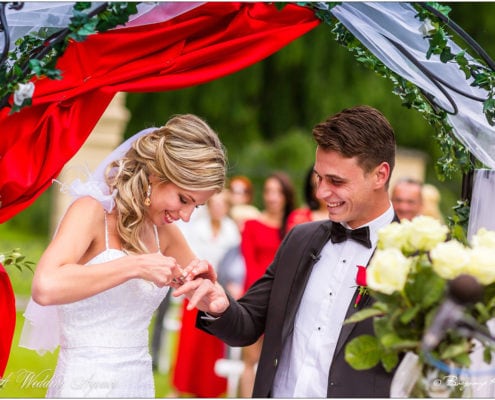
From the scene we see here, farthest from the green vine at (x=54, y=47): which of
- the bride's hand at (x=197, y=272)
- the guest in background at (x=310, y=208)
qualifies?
the guest in background at (x=310, y=208)

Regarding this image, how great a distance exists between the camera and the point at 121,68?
3838mm

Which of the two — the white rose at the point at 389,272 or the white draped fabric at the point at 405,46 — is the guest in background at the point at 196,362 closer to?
the white draped fabric at the point at 405,46

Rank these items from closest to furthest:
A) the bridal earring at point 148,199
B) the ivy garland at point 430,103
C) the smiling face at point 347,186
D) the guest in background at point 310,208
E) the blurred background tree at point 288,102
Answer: the ivy garland at point 430,103
the smiling face at point 347,186
the bridal earring at point 148,199
the guest in background at point 310,208
the blurred background tree at point 288,102

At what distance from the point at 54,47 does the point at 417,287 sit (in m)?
1.68

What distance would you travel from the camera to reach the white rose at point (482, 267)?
2682mm

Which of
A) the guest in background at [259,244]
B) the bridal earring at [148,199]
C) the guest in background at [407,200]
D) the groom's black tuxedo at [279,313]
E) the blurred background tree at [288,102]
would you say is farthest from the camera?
the blurred background tree at [288,102]

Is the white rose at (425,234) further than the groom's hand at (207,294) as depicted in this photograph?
No

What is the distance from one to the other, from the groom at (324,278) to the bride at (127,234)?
1.04 ft

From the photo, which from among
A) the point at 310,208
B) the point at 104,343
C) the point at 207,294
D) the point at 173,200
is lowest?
the point at 310,208

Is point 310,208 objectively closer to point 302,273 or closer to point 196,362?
point 196,362

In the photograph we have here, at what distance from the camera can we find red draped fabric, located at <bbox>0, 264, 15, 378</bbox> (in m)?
3.90

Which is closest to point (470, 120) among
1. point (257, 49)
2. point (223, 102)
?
point (257, 49)

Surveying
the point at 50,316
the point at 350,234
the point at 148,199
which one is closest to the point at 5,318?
the point at 50,316

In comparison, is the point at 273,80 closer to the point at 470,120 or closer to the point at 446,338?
the point at 470,120
